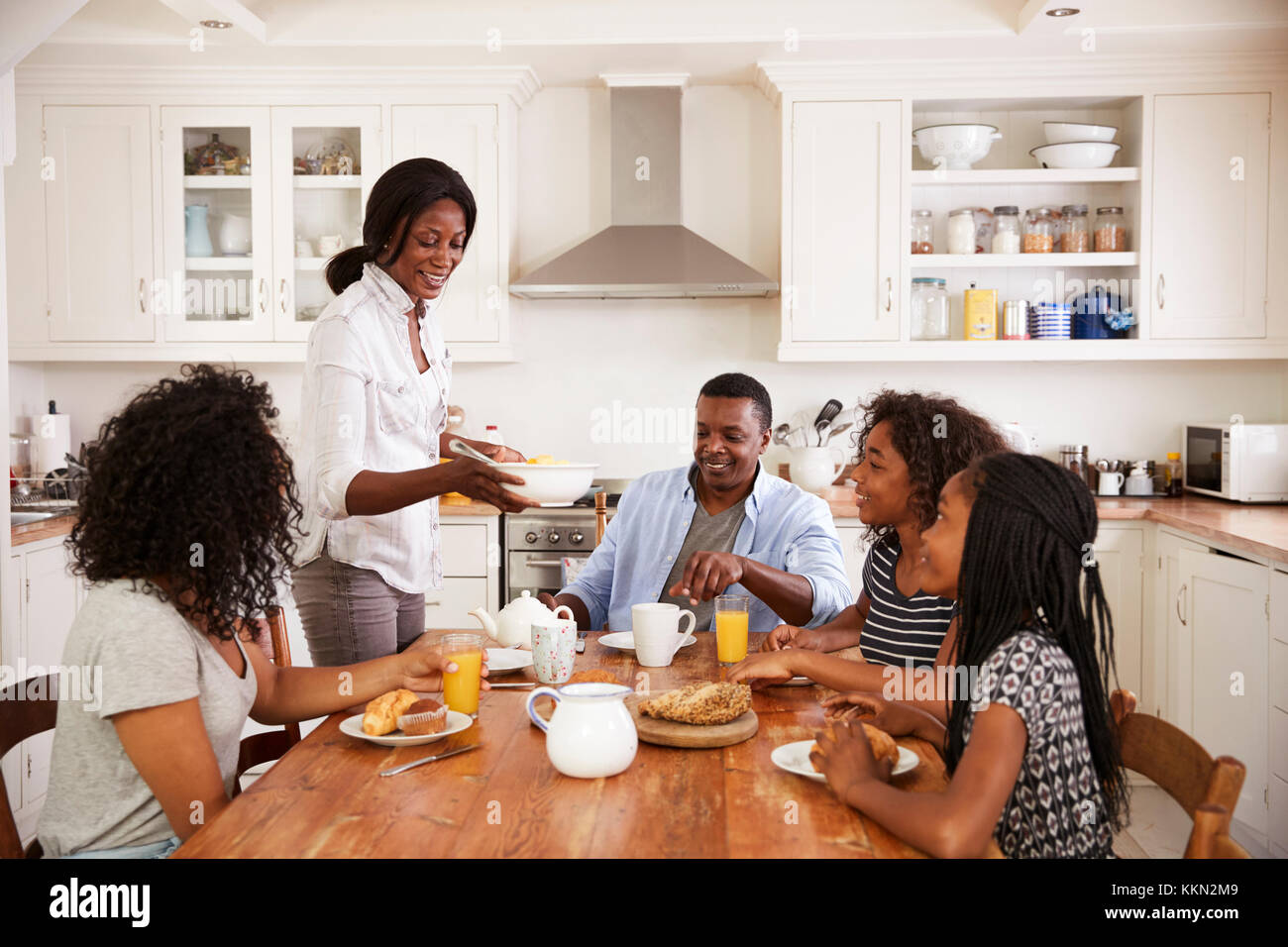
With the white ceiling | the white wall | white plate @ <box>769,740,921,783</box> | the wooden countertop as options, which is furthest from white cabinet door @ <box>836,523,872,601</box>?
white plate @ <box>769,740,921,783</box>

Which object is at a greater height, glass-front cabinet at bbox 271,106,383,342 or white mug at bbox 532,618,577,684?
glass-front cabinet at bbox 271,106,383,342

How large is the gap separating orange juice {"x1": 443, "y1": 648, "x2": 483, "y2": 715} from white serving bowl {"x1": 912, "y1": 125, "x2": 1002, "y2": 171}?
9.60 ft

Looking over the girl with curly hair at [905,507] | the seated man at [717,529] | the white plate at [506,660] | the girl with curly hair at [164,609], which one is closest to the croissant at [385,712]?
the girl with curly hair at [164,609]

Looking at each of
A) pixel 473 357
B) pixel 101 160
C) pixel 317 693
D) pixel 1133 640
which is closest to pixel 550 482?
pixel 317 693

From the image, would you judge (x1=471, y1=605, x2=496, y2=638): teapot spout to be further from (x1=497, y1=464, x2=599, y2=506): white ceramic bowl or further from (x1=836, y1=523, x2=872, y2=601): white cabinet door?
(x1=836, y1=523, x2=872, y2=601): white cabinet door

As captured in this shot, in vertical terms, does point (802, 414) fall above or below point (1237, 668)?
above

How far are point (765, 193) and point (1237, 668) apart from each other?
2.26m

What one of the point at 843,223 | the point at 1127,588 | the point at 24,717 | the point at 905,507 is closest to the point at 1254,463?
the point at 1127,588

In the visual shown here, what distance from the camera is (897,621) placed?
1911mm

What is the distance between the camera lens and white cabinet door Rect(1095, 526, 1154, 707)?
139 inches

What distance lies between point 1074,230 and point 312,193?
8.81 ft

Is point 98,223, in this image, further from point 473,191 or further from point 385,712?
point 385,712

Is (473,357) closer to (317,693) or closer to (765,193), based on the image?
(765,193)

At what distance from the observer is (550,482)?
1.93 metres
